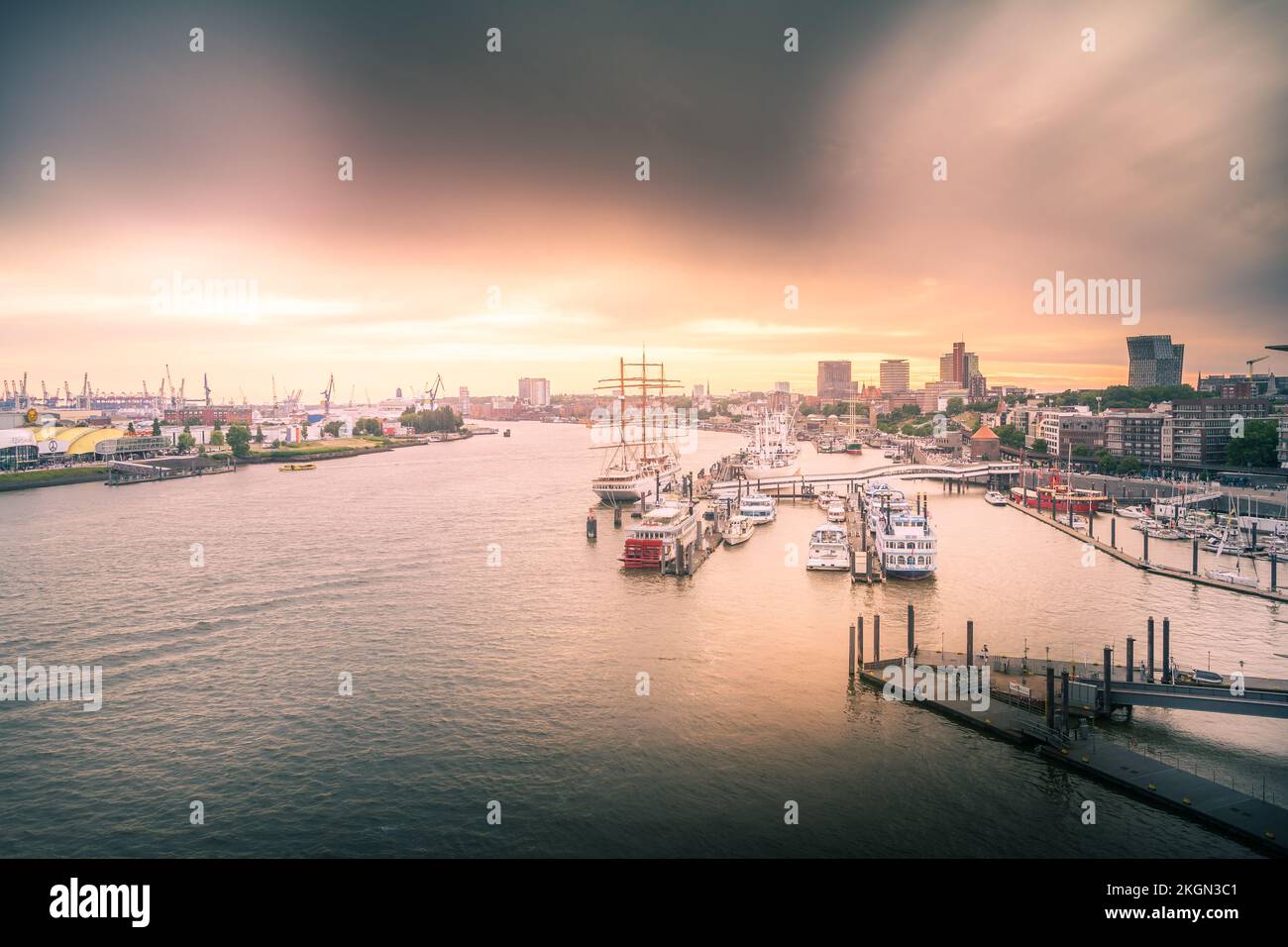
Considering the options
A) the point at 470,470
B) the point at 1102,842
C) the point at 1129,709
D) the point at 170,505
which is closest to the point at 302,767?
the point at 1102,842

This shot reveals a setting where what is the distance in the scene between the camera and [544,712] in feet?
34.5

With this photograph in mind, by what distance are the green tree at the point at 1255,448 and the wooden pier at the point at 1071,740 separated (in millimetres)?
29428

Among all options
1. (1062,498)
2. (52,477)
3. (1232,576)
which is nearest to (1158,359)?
(1062,498)

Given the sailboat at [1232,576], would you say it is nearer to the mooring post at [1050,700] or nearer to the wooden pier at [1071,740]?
the wooden pier at [1071,740]

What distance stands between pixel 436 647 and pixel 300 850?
592 centimetres

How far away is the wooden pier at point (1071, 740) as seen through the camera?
742cm

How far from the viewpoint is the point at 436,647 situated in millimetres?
13258

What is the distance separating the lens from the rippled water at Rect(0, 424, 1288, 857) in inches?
305

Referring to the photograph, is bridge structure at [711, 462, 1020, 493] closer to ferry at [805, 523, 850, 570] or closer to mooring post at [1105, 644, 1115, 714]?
ferry at [805, 523, 850, 570]

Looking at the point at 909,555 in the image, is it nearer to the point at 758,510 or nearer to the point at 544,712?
the point at 758,510

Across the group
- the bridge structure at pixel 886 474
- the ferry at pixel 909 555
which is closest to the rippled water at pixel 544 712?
the ferry at pixel 909 555

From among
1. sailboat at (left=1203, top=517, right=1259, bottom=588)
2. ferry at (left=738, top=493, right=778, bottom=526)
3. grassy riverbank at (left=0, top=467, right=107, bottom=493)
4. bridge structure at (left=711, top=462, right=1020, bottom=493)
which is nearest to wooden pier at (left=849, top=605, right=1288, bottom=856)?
sailboat at (left=1203, top=517, right=1259, bottom=588)

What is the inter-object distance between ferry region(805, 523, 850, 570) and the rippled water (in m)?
0.50
